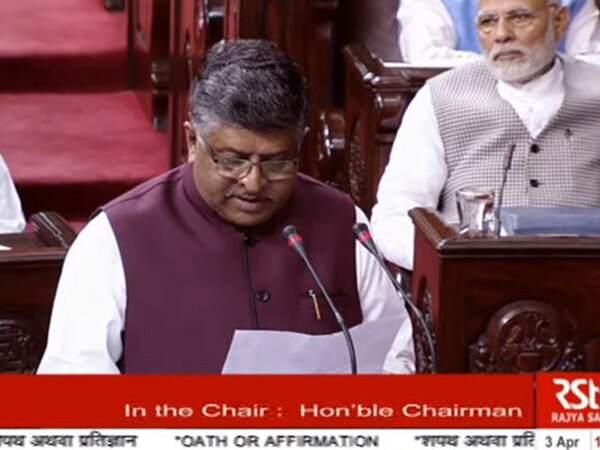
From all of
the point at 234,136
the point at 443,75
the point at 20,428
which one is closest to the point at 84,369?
the point at 20,428

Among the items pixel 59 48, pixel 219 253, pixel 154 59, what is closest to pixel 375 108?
pixel 219 253

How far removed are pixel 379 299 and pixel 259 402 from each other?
498mm

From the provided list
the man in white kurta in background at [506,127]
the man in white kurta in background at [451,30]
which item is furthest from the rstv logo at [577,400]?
the man in white kurta in background at [451,30]

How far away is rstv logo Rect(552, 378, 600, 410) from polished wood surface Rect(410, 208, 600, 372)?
1.66 ft

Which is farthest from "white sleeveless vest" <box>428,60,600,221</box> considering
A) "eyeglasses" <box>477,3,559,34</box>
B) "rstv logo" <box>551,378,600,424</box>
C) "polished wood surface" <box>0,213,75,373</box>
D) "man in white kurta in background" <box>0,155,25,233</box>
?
"rstv logo" <box>551,378,600,424</box>

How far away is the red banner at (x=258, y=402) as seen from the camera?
2.63 m

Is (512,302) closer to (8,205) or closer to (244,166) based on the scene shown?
(244,166)

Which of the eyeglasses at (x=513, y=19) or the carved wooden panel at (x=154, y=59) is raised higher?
the eyeglasses at (x=513, y=19)

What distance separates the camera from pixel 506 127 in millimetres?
4094

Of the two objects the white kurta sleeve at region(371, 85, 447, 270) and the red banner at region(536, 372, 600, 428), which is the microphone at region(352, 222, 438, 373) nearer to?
the red banner at region(536, 372, 600, 428)

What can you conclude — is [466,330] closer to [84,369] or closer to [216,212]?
[216,212]

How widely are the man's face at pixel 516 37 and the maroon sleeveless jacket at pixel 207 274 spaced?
1132mm

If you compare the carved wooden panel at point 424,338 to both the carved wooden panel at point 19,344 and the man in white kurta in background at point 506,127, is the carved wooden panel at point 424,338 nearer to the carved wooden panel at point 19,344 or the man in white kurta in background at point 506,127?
the carved wooden panel at point 19,344
